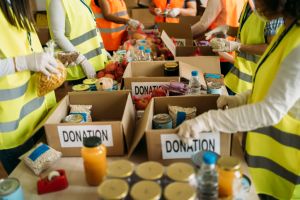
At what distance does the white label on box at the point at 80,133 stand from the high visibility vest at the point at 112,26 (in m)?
2.12

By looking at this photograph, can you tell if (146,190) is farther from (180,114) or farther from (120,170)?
(180,114)

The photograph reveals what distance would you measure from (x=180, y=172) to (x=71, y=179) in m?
0.44

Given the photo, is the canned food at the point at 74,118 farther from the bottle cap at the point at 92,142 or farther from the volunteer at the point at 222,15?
the volunteer at the point at 222,15

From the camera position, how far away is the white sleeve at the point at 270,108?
939 millimetres

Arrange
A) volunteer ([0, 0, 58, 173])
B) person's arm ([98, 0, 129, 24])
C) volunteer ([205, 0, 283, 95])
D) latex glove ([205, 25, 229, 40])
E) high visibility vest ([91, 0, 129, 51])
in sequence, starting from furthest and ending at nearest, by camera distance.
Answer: high visibility vest ([91, 0, 129, 51]) → person's arm ([98, 0, 129, 24]) → latex glove ([205, 25, 229, 40]) → volunteer ([205, 0, 283, 95]) → volunteer ([0, 0, 58, 173])

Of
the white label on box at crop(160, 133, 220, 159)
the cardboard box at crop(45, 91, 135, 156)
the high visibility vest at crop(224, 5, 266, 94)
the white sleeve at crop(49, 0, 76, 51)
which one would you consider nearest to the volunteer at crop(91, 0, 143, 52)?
the white sleeve at crop(49, 0, 76, 51)

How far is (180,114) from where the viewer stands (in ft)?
4.11

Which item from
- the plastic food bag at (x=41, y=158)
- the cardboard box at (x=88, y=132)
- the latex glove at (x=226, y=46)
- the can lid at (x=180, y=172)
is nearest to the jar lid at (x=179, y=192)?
the can lid at (x=180, y=172)

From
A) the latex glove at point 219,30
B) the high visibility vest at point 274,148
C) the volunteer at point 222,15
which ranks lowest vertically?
the high visibility vest at point 274,148

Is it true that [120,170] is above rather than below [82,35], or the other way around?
below

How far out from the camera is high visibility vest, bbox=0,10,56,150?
126cm

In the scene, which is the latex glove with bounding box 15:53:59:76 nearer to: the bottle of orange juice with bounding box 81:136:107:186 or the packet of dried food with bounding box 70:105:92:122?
the packet of dried food with bounding box 70:105:92:122

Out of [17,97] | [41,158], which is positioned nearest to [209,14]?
[17,97]

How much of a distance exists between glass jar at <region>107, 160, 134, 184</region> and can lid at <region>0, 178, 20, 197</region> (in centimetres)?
28
